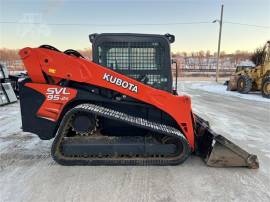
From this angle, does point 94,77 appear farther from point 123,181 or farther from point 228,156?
point 228,156

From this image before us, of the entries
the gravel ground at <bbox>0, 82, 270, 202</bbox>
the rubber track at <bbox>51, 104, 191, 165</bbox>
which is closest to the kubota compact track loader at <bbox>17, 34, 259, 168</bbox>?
the rubber track at <bbox>51, 104, 191, 165</bbox>

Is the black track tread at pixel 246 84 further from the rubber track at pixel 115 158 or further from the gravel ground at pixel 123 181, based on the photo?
the rubber track at pixel 115 158

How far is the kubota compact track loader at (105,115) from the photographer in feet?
13.6

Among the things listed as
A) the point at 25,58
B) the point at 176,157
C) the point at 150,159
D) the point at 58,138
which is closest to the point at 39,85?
the point at 25,58

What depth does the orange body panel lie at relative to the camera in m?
4.22

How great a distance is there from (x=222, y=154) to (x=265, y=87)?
11.7m

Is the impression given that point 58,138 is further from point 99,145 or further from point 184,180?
point 184,180

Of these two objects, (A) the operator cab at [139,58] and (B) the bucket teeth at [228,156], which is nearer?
(B) the bucket teeth at [228,156]

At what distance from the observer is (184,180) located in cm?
375

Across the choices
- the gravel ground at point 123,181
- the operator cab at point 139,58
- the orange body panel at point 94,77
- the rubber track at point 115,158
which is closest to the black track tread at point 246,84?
the gravel ground at point 123,181

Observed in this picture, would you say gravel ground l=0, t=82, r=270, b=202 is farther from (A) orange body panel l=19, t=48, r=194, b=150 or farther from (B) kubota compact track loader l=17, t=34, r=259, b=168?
(A) orange body panel l=19, t=48, r=194, b=150

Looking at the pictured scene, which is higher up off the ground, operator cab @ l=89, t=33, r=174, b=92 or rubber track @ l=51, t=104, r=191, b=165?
operator cab @ l=89, t=33, r=174, b=92

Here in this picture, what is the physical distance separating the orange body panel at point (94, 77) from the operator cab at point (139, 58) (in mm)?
400

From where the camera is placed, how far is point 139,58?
15.2ft
